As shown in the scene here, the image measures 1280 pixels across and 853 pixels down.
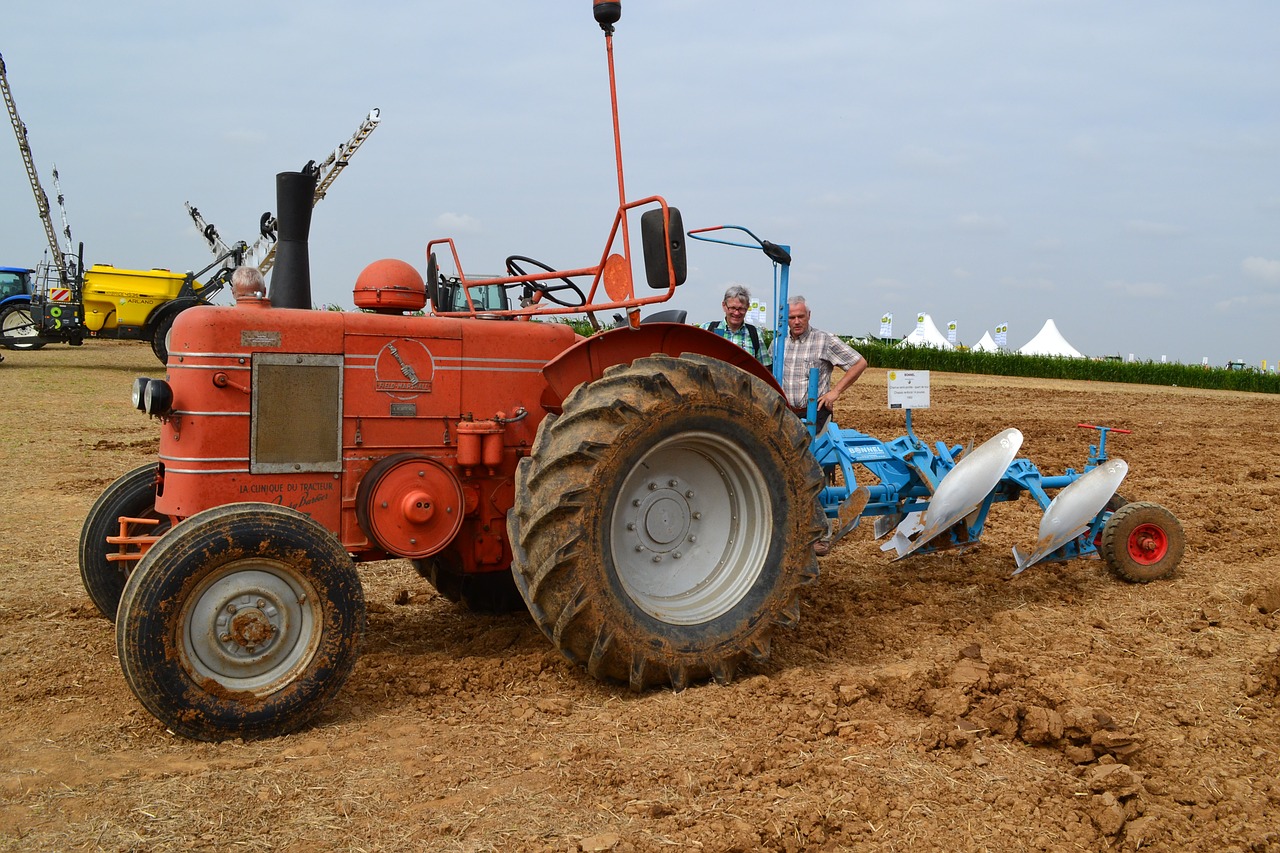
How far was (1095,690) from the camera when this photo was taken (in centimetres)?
Answer: 425

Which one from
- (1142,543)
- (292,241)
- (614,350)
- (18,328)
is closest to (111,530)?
→ (292,241)

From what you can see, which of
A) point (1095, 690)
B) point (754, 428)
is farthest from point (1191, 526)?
point (754, 428)

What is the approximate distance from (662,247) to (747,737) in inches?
76.2

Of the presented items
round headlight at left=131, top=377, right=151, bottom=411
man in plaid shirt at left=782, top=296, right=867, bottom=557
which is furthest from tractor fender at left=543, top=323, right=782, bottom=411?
man in plaid shirt at left=782, top=296, right=867, bottom=557

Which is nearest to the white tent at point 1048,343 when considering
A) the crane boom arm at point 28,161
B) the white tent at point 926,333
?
the white tent at point 926,333

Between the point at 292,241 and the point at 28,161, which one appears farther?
the point at 28,161

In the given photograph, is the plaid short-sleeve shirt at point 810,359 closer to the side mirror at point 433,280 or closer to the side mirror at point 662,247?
the side mirror at point 433,280

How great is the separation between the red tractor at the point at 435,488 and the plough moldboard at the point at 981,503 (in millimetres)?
1359

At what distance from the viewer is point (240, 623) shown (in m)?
3.67

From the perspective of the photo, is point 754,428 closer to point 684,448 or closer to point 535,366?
point 684,448

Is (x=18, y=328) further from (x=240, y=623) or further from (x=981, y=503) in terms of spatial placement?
(x=981, y=503)

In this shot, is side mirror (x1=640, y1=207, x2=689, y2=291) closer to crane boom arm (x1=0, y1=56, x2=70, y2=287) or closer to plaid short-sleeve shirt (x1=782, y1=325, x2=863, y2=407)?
plaid short-sleeve shirt (x1=782, y1=325, x2=863, y2=407)

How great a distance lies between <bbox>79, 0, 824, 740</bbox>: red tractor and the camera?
3676 mm

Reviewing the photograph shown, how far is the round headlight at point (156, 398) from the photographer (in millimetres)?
4031
